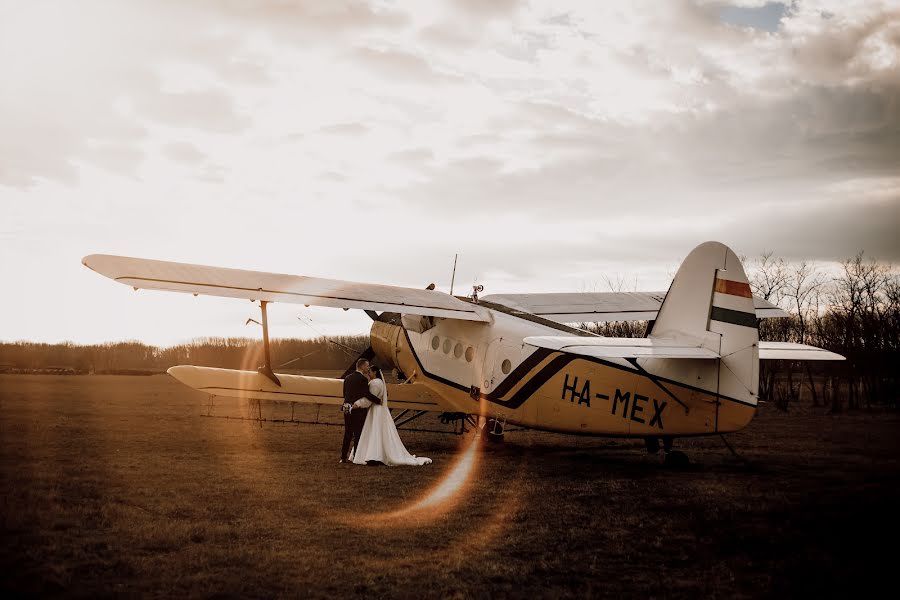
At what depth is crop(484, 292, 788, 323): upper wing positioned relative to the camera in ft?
53.1

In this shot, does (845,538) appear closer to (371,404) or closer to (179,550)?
(179,550)

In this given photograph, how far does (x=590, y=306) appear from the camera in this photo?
16781 millimetres

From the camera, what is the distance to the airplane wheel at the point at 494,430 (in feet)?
45.6

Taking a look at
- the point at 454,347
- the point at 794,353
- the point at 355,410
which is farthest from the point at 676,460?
the point at 355,410

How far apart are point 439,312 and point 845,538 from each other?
7.74 m

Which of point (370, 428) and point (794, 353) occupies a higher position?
point (794, 353)

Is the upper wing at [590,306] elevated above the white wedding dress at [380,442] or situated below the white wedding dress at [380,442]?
above

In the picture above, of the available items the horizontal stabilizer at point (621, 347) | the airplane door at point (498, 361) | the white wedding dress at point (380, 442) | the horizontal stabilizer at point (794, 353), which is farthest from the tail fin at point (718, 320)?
the white wedding dress at point (380, 442)

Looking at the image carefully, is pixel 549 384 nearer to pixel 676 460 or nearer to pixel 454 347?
pixel 676 460

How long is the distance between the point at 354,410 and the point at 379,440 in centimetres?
72

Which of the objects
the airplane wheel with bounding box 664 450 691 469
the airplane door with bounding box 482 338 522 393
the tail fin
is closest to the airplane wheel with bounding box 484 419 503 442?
the airplane door with bounding box 482 338 522 393

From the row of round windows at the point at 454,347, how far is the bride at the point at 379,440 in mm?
2072

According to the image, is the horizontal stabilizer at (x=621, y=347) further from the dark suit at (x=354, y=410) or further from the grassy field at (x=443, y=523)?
the dark suit at (x=354, y=410)

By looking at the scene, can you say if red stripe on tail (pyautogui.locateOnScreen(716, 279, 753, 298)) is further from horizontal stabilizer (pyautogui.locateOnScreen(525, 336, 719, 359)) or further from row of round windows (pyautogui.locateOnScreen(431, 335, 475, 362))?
row of round windows (pyautogui.locateOnScreen(431, 335, 475, 362))
